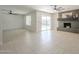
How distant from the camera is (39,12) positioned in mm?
3824

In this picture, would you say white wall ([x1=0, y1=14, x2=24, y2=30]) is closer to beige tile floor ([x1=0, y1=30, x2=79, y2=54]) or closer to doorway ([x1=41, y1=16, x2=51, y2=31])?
beige tile floor ([x1=0, y1=30, x2=79, y2=54])

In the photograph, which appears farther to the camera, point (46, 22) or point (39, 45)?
point (46, 22)

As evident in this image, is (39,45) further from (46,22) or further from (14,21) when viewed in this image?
(14,21)

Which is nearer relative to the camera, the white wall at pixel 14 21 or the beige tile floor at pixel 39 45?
the beige tile floor at pixel 39 45

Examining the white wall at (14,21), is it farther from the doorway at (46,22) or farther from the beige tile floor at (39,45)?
the doorway at (46,22)

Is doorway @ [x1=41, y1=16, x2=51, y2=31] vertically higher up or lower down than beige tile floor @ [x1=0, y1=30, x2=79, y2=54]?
higher up

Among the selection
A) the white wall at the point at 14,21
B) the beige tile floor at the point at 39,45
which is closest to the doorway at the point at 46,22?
the beige tile floor at the point at 39,45

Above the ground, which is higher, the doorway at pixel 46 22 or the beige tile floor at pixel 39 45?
the doorway at pixel 46 22

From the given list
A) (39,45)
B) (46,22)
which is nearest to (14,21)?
(46,22)

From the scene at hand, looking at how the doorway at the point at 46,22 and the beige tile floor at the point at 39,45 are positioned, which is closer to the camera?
the beige tile floor at the point at 39,45

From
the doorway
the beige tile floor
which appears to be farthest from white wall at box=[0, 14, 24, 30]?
the doorway

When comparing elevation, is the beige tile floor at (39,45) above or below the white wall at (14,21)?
below
